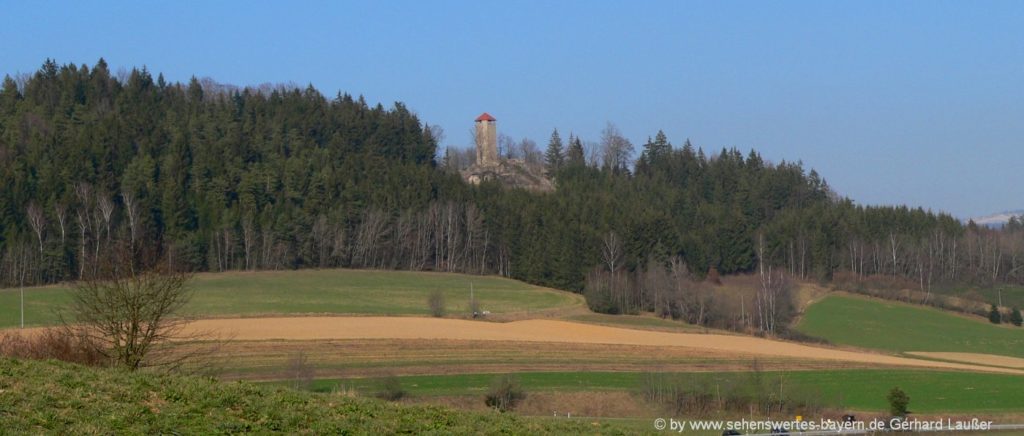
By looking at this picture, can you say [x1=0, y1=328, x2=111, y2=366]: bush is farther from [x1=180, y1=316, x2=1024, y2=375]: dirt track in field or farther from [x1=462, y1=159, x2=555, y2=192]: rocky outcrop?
[x1=462, y1=159, x2=555, y2=192]: rocky outcrop

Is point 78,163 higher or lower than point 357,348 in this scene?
higher

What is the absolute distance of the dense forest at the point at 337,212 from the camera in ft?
321

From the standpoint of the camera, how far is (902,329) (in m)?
81.8

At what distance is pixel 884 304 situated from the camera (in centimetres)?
9569

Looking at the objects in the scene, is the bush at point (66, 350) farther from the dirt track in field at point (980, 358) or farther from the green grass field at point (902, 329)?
the green grass field at point (902, 329)

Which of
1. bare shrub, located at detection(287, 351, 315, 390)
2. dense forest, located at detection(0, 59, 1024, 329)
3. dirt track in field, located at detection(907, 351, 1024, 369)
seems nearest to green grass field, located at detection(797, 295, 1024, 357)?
dirt track in field, located at detection(907, 351, 1024, 369)

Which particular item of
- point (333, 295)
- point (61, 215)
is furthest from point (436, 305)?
point (61, 215)

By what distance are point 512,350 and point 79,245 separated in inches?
2083

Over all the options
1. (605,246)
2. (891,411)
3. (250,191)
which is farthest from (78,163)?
(891,411)

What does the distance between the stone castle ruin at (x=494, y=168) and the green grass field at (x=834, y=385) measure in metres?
99.5

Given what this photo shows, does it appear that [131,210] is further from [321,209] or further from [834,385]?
[834,385]

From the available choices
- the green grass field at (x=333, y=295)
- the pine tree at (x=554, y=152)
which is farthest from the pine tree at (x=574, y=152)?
the green grass field at (x=333, y=295)

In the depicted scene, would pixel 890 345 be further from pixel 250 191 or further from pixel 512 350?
pixel 250 191

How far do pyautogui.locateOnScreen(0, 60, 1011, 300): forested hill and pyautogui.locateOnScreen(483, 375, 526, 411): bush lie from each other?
177ft
